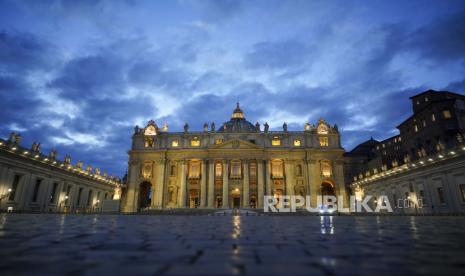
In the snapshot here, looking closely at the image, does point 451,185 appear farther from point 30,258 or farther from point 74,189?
point 74,189

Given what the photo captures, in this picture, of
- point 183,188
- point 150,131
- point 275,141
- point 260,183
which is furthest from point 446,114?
point 150,131

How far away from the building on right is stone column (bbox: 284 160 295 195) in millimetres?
13268

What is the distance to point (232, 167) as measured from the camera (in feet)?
196

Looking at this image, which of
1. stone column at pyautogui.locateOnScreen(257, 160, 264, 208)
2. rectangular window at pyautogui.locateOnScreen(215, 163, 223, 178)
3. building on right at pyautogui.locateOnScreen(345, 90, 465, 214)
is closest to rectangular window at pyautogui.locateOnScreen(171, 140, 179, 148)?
rectangular window at pyautogui.locateOnScreen(215, 163, 223, 178)

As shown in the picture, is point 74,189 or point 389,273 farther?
point 74,189

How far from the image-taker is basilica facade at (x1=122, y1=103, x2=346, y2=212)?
2297 inches

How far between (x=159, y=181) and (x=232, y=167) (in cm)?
1644

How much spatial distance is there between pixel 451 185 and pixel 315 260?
38.1 m

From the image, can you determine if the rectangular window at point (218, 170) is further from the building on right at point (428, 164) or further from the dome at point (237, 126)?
the building on right at point (428, 164)

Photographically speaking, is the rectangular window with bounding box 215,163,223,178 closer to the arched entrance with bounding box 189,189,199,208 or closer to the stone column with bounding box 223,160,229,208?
the stone column with bounding box 223,160,229,208

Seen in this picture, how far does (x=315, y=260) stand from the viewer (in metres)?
3.41

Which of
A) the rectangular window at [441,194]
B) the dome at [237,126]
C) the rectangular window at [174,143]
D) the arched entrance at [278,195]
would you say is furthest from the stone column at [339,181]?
the rectangular window at [174,143]

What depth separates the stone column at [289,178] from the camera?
5822cm

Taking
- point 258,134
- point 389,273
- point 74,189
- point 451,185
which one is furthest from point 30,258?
point 258,134
